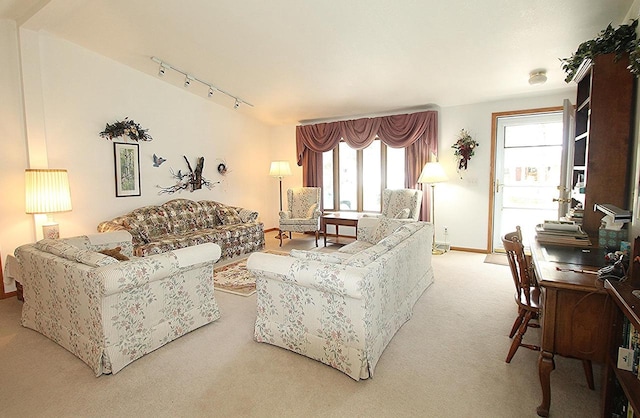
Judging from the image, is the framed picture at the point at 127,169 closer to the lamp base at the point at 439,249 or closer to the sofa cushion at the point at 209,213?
the sofa cushion at the point at 209,213

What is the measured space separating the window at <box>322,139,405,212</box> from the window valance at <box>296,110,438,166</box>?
0.33 meters

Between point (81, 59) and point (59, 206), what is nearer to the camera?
point (59, 206)

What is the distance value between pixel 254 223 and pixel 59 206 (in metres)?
2.68

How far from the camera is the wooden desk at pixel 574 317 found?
156 cm

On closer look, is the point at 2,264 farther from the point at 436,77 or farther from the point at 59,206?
the point at 436,77

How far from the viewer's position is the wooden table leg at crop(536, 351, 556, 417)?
168 centimetres

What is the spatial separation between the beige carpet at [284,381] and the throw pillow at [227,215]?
2.96 meters

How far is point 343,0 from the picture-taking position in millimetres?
2926

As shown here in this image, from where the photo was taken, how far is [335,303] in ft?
7.16

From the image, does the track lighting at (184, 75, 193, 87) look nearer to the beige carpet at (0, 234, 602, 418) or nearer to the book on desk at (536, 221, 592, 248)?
the beige carpet at (0, 234, 602, 418)

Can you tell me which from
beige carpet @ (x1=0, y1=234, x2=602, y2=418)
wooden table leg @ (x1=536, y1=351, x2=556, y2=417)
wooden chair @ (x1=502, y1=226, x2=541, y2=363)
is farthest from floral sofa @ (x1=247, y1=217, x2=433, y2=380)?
wooden table leg @ (x1=536, y1=351, x2=556, y2=417)

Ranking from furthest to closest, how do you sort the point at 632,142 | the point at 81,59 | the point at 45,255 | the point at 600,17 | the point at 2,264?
the point at 81,59, the point at 2,264, the point at 600,17, the point at 45,255, the point at 632,142

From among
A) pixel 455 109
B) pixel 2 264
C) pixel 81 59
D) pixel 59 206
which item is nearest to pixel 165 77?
pixel 81 59

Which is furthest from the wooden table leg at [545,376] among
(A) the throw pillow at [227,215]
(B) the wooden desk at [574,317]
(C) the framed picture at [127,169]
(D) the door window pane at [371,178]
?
(C) the framed picture at [127,169]
